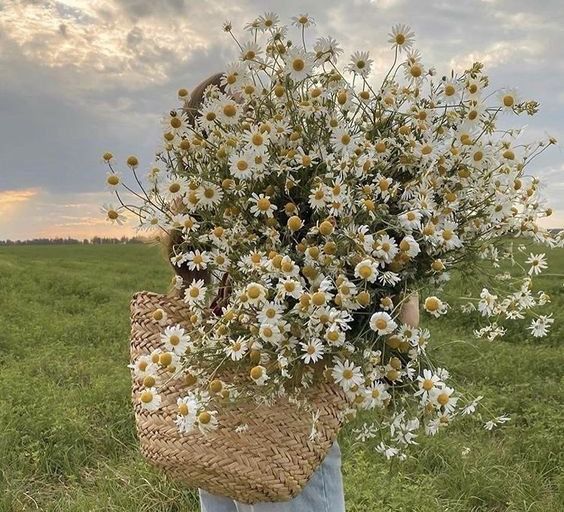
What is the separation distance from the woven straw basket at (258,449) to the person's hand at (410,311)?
0.28m

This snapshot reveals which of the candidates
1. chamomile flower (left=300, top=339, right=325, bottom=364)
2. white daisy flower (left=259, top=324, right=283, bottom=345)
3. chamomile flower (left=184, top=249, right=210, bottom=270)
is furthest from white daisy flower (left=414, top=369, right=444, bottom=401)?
chamomile flower (left=184, top=249, right=210, bottom=270)

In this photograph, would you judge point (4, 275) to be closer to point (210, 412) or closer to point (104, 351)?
point (104, 351)

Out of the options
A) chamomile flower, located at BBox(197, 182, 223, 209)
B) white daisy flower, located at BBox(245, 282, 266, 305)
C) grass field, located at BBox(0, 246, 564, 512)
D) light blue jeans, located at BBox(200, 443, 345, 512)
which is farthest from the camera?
grass field, located at BBox(0, 246, 564, 512)

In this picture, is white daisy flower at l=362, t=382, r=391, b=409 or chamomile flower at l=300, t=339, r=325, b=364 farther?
white daisy flower at l=362, t=382, r=391, b=409

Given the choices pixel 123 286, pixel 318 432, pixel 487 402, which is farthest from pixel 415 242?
pixel 123 286

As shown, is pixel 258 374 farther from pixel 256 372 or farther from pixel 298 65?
pixel 298 65

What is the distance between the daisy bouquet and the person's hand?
0.03m

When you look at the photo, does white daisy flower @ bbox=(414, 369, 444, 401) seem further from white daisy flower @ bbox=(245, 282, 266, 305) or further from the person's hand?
white daisy flower @ bbox=(245, 282, 266, 305)

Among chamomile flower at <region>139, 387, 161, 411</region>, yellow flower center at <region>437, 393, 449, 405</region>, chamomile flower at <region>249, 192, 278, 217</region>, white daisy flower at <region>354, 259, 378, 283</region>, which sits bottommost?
chamomile flower at <region>139, 387, 161, 411</region>

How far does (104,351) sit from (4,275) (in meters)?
7.93

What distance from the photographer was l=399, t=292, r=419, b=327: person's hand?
2141 millimetres

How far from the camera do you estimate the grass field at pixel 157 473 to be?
4645 millimetres

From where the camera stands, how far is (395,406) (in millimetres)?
2209

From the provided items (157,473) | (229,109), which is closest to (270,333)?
(229,109)
